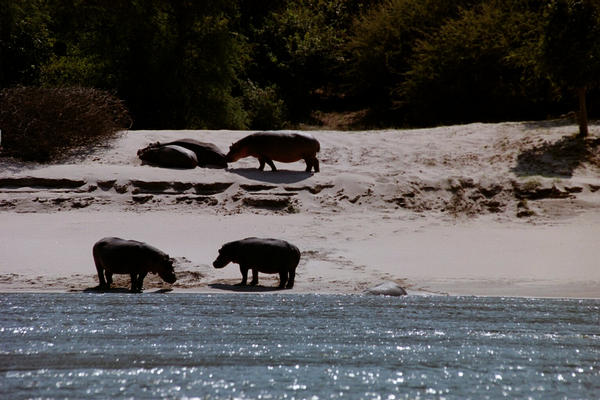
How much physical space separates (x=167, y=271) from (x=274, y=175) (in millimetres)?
6742

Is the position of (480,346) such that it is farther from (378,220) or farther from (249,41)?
(249,41)

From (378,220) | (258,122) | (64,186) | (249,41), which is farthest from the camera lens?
(249,41)

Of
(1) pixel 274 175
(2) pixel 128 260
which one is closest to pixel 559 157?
(1) pixel 274 175

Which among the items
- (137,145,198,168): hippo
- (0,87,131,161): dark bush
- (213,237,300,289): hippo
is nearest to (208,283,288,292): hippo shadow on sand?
(213,237,300,289): hippo

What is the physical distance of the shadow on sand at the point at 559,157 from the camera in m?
18.5

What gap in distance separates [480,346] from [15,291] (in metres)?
5.52

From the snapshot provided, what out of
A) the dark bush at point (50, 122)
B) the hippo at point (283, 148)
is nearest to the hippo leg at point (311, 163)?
the hippo at point (283, 148)

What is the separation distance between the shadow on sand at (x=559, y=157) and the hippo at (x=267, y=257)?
787 cm

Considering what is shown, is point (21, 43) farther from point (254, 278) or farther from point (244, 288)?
point (244, 288)

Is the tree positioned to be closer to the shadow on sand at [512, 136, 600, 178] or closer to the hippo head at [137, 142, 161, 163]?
the shadow on sand at [512, 136, 600, 178]

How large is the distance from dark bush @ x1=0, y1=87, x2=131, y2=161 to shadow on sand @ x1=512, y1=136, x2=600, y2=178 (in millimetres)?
8370

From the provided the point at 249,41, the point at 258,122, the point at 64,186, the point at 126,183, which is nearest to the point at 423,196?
the point at 126,183

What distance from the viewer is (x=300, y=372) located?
7.29m

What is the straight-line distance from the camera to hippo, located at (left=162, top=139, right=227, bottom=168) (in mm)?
18594
